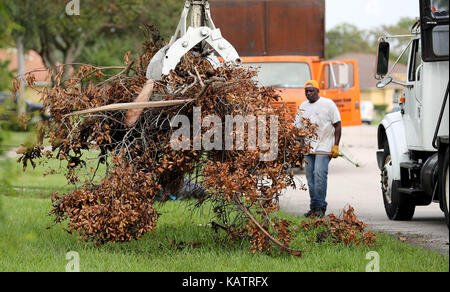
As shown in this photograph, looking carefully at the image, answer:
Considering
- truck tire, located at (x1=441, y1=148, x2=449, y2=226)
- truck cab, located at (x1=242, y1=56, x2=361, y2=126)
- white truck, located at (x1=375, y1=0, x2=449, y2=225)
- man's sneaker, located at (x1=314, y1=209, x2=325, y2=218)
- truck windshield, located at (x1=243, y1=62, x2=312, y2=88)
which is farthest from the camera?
truck windshield, located at (x1=243, y1=62, x2=312, y2=88)

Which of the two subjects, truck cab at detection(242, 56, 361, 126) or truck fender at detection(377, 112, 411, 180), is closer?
truck fender at detection(377, 112, 411, 180)

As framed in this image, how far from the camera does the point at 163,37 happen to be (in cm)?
919

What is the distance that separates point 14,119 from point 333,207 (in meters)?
9.74

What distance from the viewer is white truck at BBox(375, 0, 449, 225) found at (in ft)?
28.3

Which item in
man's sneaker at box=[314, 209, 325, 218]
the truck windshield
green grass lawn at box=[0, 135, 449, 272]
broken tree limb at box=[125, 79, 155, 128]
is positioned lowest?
→ man's sneaker at box=[314, 209, 325, 218]

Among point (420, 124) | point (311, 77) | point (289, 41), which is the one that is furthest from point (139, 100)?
point (289, 41)

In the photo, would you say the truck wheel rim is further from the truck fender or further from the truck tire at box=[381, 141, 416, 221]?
the truck fender

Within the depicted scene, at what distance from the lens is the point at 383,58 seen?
10922 mm

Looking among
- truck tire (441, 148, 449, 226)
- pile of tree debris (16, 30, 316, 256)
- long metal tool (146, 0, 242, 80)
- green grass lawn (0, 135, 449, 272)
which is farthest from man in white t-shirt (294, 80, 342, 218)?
truck tire (441, 148, 449, 226)

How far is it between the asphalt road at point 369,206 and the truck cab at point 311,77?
177cm

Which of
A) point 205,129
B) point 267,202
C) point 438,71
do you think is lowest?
point 267,202

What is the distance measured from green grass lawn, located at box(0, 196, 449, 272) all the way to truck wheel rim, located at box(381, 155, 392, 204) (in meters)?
2.05
